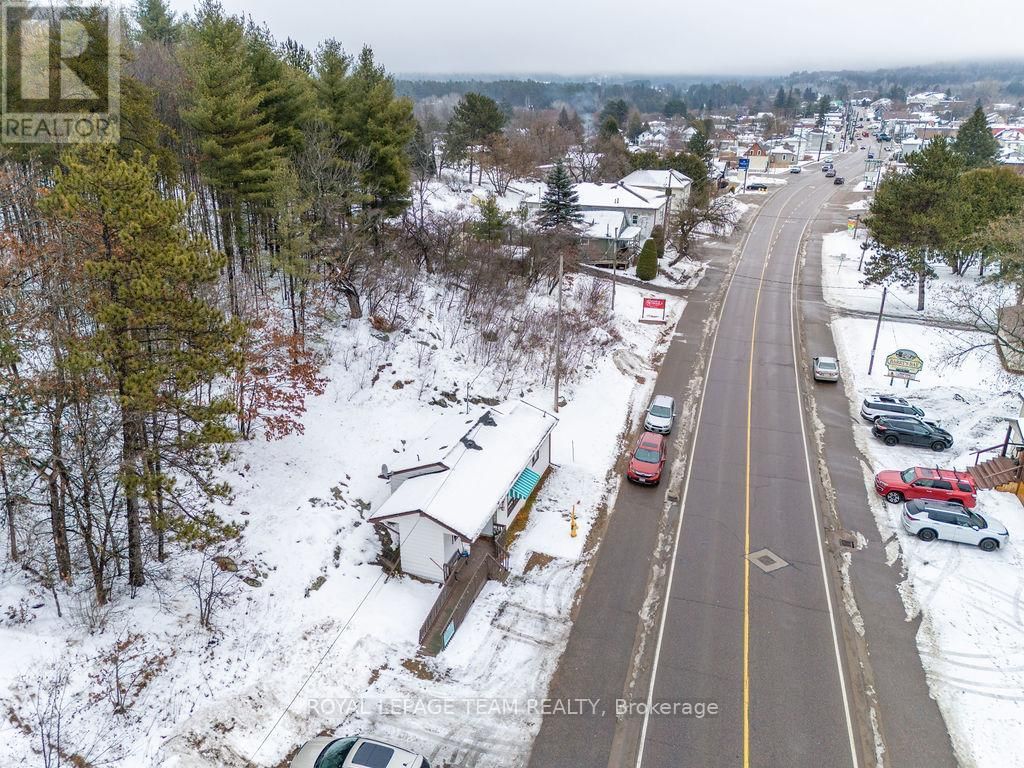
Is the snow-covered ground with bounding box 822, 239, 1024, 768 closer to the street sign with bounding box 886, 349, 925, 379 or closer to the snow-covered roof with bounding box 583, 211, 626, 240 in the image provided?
the street sign with bounding box 886, 349, 925, 379

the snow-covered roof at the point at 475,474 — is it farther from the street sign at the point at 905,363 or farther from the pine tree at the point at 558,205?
the pine tree at the point at 558,205

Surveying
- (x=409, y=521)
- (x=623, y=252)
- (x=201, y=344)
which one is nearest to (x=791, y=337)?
(x=623, y=252)

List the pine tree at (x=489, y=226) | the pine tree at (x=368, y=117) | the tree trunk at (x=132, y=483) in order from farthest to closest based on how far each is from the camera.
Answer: the pine tree at (x=489, y=226) → the pine tree at (x=368, y=117) → the tree trunk at (x=132, y=483)

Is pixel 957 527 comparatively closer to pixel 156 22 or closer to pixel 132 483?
pixel 132 483

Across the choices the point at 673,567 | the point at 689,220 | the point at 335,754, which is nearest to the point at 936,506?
the point at 673,567

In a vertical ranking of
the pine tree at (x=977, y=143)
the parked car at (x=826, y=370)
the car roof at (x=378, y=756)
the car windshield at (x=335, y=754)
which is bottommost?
the car windshield at (x=335, y=754)

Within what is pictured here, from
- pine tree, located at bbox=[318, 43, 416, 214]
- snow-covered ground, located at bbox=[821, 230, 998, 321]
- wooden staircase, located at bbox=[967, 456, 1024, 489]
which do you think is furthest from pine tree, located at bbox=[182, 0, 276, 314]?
snow-covered ground, located at bbox=[821, 230, 998, 321]

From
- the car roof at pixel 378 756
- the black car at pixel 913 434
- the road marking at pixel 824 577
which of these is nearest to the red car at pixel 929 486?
the road marking at pixel 824 577
